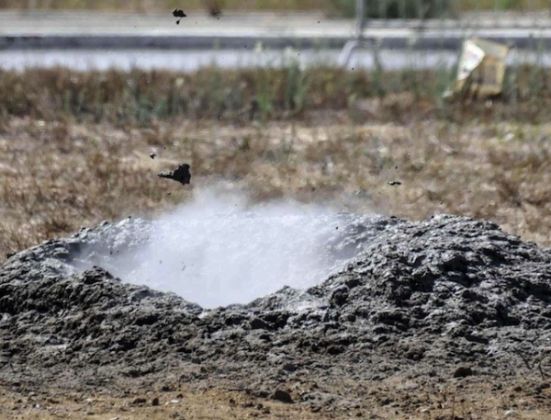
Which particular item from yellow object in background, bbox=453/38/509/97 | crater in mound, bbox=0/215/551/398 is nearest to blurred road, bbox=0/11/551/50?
yellow object in background, bbox=453/38/509/97

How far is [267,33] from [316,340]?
8.90 metres

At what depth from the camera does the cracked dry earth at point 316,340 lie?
223 inches

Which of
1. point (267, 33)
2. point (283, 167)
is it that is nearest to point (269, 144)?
point (283, 167)

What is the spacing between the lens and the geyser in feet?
23.4

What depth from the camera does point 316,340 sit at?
6238 mm

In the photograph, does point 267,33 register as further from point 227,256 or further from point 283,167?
point 227,256

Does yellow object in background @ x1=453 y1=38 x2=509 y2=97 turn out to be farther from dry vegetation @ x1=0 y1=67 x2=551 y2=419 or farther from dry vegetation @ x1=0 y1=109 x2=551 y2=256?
dry vegetation @ x1=0 y1=109 x2=551 y2=256

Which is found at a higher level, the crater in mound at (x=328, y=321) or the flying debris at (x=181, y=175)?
the crater in mound at (x=328, y=321)

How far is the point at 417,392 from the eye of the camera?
18.9ft

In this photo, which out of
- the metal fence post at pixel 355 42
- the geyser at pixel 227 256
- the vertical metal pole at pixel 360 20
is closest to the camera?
the geyser at pixel 227 256

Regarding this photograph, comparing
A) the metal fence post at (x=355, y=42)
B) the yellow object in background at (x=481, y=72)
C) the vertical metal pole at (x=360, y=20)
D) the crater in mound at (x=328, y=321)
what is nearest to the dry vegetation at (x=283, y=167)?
the yellow object in background at (x=481, y=72)

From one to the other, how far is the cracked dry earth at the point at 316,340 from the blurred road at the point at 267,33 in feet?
19.5

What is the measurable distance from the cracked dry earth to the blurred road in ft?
19.5

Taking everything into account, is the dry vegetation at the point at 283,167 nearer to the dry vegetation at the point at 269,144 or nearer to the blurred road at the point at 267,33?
→ the dry vegetation at the point at 269,144
